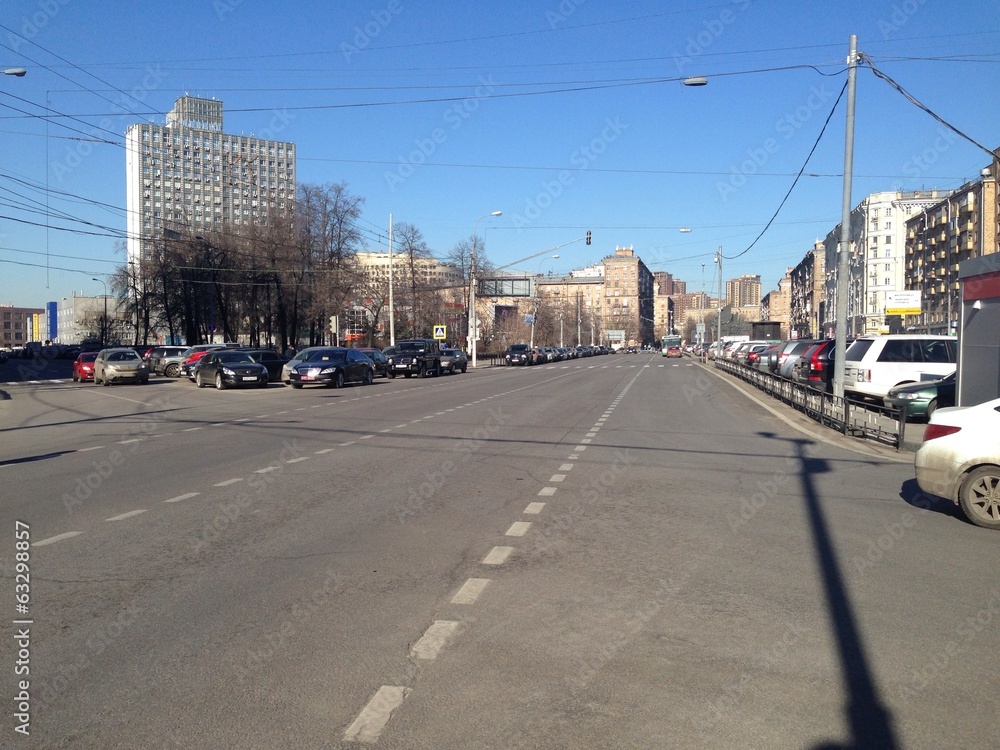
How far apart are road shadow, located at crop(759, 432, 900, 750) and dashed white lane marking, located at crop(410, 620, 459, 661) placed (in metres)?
2.10

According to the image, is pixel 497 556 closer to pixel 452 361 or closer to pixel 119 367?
pixel 119 367

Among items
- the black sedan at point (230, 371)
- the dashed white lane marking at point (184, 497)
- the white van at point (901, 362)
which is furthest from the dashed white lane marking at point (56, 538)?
the black sedan at point (230, 371)

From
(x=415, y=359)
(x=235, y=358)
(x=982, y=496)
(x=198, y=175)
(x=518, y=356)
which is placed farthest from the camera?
(x=198, y=175)

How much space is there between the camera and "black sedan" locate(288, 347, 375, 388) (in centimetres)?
3200

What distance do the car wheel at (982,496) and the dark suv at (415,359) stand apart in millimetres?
36151

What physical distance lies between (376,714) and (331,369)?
29004mm

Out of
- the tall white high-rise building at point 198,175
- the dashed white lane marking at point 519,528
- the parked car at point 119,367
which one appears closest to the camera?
the dashed white lane marking at point 519,528

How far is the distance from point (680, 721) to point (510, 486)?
646 centimetres

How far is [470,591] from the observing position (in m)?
5.95

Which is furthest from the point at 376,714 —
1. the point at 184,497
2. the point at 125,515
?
the point at 184,497

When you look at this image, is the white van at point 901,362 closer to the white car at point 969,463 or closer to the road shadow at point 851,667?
the white car at point 969,463

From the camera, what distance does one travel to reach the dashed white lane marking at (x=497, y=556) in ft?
22.2

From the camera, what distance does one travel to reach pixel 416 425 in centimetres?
1764

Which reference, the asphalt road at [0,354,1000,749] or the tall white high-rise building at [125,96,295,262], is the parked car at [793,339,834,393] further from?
the tall white high-rise building at [125,96,295,262]
